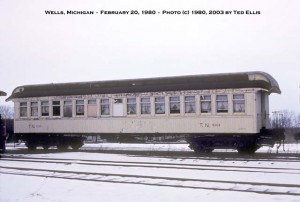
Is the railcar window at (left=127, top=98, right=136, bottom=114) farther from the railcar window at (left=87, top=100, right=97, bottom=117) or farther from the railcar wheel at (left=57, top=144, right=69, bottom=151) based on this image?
the railcar wheel at (left=57, top=144, right=69, bottom=151)

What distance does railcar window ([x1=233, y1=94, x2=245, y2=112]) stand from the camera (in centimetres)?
1789

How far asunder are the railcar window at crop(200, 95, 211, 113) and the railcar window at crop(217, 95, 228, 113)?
1.37 ft

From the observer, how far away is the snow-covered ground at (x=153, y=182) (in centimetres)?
830

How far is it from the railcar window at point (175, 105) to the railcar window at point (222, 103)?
6.22 ft

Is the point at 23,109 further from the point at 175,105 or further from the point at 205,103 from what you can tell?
the point at 205,103

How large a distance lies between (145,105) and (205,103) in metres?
2.99

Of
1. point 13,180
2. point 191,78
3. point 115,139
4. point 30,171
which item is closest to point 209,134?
point 191,78

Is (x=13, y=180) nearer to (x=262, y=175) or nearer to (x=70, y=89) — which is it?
(x=262, y=175)

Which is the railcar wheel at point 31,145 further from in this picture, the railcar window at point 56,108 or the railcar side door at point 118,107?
the railcar side door at point 118,107

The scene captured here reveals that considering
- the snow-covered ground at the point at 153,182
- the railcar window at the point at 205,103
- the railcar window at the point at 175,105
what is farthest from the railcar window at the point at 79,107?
the snow-covered ground at the point at 153,182

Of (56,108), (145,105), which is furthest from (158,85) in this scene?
(56,108)

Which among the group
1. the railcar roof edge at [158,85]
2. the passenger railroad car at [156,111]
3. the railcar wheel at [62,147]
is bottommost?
the railcar wheel at [62,147]

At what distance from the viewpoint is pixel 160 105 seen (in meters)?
19.5

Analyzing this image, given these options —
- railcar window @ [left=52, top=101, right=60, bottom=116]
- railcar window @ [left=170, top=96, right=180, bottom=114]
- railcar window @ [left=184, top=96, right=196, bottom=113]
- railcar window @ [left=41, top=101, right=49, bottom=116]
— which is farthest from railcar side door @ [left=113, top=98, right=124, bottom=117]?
railcar window @ [left=41, top=101, right=49, bottom=116]
